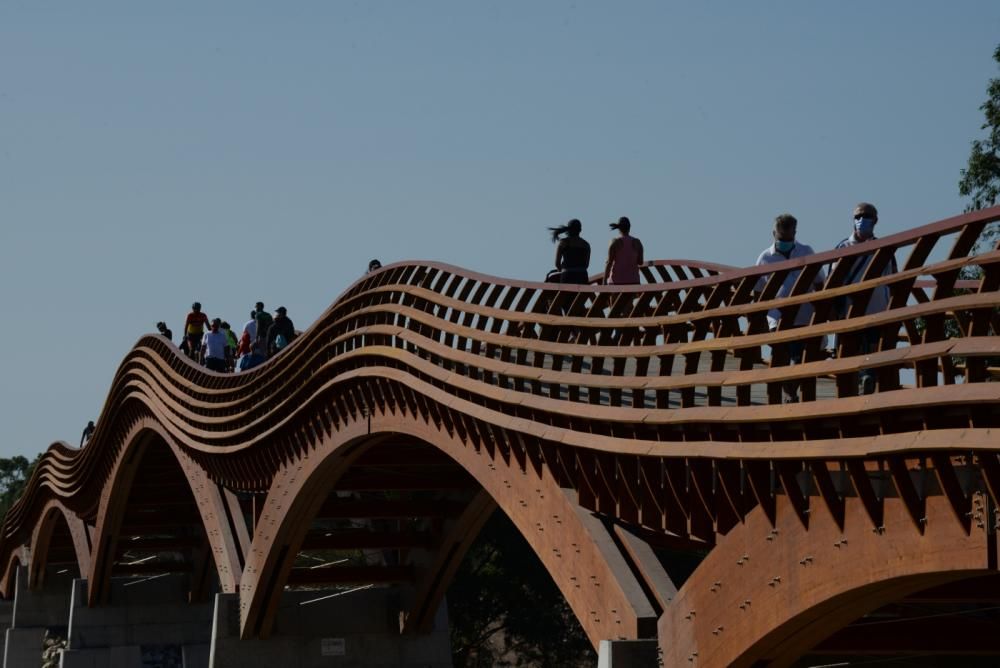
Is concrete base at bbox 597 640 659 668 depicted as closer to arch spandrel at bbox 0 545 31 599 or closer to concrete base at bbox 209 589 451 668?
concrete base at bbox 209 589 451 668

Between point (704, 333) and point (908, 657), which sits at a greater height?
point (704, 333)

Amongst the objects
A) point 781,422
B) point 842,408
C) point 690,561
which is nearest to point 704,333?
point 781,422

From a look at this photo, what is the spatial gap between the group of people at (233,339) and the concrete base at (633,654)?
18.5 meters

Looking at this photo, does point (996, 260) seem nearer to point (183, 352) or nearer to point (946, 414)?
point (946, 414)

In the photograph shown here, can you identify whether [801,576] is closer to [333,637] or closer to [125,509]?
[333,637]

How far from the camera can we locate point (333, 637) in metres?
35.2

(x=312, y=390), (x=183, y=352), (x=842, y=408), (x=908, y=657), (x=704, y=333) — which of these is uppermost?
(x=183, y=352)

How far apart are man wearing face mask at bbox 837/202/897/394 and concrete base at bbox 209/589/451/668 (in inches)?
876

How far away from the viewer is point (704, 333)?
1407 cm

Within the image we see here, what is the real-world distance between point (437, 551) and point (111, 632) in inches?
804

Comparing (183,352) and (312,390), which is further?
(183,352)

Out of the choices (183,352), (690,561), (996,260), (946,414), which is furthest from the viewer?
(690,561)

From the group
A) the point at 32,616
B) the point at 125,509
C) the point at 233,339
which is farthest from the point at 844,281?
the point at 32,616

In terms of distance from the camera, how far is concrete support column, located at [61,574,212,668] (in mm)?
50344
